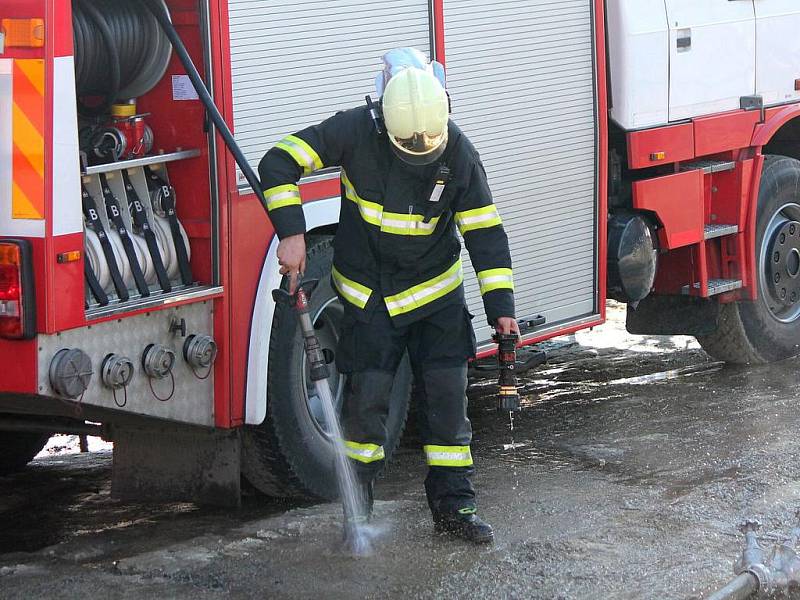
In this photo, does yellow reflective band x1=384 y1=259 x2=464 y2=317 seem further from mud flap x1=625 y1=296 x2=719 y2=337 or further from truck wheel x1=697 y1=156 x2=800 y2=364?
truck wheel x1=697 y1=156 x2=800 y2=364

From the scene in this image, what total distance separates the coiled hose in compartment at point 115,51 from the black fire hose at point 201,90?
0.14 feet

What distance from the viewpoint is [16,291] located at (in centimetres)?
430

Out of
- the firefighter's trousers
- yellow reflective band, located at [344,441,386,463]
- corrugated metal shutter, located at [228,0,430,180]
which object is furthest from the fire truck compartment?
yellow reflective band, located at [344,441,386,463]

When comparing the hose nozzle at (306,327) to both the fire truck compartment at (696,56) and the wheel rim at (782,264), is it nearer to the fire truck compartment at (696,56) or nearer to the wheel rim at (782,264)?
the fire truck compartment at (696,56)

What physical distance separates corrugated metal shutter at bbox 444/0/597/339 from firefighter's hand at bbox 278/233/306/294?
1.42m

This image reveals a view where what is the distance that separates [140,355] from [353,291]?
797mm

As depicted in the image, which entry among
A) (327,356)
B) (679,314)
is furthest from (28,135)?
(679,314)

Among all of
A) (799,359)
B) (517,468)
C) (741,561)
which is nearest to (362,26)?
Answer: (517,468)

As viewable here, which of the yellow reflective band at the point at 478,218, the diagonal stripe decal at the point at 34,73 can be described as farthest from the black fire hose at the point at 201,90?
the yellow reflective band at the point at 478,218

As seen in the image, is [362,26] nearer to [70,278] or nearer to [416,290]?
[416,290]

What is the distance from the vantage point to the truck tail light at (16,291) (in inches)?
169

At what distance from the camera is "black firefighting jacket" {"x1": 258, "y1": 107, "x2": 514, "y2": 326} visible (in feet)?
15.9

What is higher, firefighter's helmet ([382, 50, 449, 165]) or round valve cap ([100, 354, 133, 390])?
firefighter's helmet ([382, 50, 449, 165])

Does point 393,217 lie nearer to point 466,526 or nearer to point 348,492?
point 348,492
